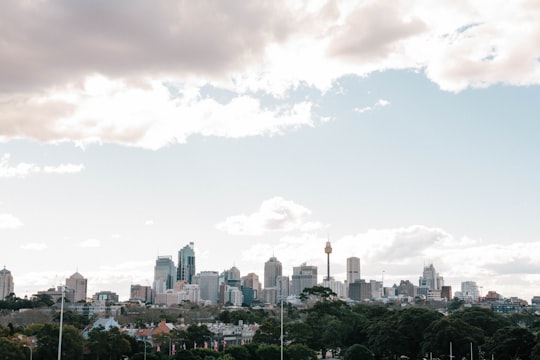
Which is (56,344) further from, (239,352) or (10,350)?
(239,352)

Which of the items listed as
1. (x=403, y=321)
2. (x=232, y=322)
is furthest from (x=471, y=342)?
(x=232, y=322)

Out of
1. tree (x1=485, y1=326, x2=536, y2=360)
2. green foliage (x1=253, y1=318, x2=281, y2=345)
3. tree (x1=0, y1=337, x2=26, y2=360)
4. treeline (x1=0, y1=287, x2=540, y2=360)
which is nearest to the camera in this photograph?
tree (x1=0, y1=337, x2=26, y2=360)

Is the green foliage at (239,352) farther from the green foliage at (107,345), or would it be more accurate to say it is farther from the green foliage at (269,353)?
the green foliage at (107,345)

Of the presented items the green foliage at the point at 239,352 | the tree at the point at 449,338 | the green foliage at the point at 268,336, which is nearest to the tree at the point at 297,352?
the green foliage at the point at 239,352

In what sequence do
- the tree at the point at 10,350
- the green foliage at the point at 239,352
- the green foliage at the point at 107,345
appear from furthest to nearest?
the green foliage at the point at 107,345
the green foliage at the point at 239,352
the tree at the point at 10,350

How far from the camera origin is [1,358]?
233 feet

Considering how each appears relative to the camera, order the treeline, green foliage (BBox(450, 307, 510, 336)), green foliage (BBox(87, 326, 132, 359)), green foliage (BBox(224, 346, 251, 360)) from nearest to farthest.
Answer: the treeline < green foliage (BBox(224, 346, 251, 360)) < green foliage (BBox(87, 326, 132, 359)) < green foliage (BBox(450, 307, 510, 336))

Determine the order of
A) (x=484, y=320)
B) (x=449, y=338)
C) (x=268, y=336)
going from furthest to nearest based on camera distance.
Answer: (x=268, y=336), (x=484, y=320), (x=449, y=338)

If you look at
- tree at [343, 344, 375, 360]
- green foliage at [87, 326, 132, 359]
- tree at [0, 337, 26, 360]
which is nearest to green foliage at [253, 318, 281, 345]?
tree at [343, 344, 375, 360]

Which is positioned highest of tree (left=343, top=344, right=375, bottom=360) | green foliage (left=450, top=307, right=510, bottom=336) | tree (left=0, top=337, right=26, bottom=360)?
green foliage (left=450, top=307, right=510, bottom=336)

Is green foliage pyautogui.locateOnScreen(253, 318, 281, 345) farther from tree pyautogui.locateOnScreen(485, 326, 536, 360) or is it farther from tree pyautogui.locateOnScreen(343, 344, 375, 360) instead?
tree pyautogui.locateOnScreen(485, 326, 536, 360)

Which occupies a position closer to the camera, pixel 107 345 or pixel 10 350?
pixel 10 350

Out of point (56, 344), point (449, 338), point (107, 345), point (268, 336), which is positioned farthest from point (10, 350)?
point (449, 338)

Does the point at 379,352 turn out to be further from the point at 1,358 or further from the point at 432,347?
the point at 1,358
